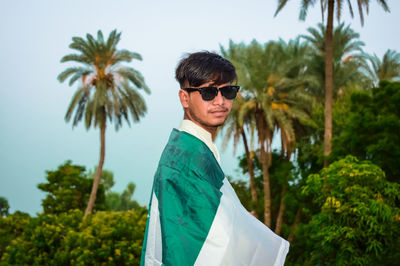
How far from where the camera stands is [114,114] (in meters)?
33.7

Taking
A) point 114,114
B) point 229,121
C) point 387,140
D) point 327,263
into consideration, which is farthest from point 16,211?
point 387,140

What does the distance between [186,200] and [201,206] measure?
75 millimetres

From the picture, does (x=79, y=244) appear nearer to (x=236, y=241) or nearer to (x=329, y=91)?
(x=329, y=91)

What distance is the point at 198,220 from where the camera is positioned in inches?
78.5

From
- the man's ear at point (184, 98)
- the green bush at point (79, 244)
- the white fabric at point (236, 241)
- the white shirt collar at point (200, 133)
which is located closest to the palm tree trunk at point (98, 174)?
the green bush at point (79, 244)

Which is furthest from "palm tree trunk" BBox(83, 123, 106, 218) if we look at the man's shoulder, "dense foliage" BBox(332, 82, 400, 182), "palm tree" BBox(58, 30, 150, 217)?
the man's shoulder

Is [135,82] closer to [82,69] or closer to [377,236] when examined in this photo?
[82,69]

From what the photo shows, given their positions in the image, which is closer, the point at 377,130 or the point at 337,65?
the point at 377,130

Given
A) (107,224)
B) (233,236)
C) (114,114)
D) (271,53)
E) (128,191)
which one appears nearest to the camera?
(233,236)

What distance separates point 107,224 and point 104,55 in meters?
18.3

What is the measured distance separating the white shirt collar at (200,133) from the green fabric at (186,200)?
15cm

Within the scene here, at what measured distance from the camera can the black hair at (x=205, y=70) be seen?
2.36 m

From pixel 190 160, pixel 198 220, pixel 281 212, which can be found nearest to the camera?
pixel 198 220

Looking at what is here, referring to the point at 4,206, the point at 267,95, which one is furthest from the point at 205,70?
the point at 4,206
